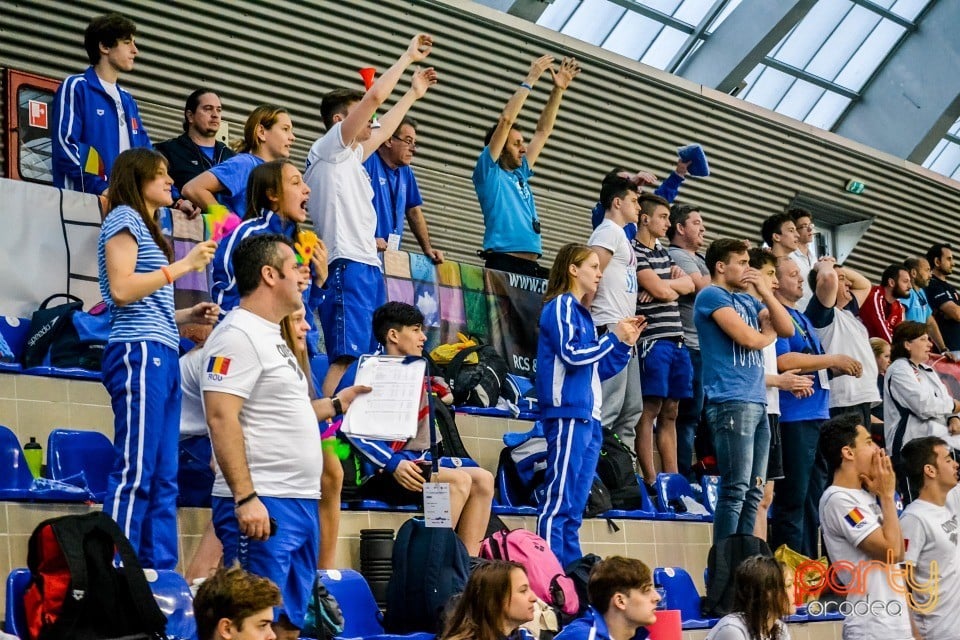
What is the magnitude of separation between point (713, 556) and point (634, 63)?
660 cm

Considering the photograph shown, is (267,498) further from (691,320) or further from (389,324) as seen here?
(691,320)

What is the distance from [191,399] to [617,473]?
287 centimetres

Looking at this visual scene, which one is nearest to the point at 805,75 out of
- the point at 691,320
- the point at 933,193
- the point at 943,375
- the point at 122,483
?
the point at 933,193

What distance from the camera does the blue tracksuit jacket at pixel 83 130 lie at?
6.73 metres

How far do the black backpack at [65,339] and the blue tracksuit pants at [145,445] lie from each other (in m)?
1.66

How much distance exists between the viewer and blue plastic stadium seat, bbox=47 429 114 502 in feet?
17.4

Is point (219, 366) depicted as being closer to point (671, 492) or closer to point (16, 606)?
point (16, 606)

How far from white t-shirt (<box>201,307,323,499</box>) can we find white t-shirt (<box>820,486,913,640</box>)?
2.54m

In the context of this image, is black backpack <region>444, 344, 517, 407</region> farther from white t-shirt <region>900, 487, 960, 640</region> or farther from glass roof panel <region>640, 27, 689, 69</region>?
glass roof panel <region>640, 27, 689, 69</region>

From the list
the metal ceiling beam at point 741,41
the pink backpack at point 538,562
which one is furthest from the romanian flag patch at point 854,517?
the metal ceiling beam at point 741,41

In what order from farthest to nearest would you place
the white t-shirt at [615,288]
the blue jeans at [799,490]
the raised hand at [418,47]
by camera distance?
1. the white t-shirt at [615,288]
2. the blue jeans at [799,490]
3. the raised hand at [418,47]

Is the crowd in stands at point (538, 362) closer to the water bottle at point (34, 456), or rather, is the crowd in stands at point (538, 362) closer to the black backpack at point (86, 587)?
the black backpack at point (86, 587)

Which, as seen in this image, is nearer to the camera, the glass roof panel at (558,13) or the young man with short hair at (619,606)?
the young man with short hair at (619,606)

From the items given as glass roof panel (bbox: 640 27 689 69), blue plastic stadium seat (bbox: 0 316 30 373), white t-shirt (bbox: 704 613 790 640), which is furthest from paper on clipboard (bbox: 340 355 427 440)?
glass roof panel (bbox: 640 27 689 69)
